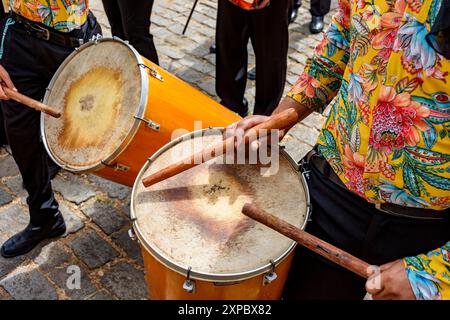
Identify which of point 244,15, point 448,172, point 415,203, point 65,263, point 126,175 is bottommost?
point 65,263

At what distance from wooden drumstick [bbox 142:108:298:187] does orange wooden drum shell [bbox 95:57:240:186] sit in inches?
16.5

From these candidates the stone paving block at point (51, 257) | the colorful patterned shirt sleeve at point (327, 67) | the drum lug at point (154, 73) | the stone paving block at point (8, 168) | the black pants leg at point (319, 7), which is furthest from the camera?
the black pants leg at point (319, 7)

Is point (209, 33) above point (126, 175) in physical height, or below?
below

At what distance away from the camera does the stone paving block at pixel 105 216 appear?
309cm

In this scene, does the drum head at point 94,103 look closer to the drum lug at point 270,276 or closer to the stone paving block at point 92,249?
the stone paving block at point 92,249

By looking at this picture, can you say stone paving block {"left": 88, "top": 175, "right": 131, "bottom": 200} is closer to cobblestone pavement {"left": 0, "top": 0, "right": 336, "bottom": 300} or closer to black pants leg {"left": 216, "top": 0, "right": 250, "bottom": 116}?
cobblestone pavement {"left": 0, "top": 0, "right": 336, "bottom": 300}

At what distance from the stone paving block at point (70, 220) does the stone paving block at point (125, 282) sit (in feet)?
1.38

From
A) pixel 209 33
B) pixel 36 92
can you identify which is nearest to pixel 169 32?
pixel 209 33

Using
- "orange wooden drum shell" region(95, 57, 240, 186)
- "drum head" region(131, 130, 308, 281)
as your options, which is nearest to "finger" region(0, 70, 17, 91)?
"orange wooden drum shell" region(95, 57, 240, 186)

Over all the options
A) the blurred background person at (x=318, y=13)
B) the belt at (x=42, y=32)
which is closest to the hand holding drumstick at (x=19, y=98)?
the belt at (x=42, y=32)

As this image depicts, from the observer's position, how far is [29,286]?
8.98ft

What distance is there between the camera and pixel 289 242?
5.53 feet

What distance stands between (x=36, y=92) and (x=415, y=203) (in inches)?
81.0
